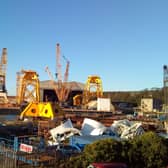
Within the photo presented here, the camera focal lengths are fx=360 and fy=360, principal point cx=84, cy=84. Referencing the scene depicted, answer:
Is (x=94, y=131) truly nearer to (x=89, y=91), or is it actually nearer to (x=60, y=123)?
(x=60, y=123)

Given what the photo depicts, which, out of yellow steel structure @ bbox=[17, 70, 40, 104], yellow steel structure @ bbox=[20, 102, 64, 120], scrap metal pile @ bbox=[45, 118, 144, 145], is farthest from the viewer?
yellow steel structure @ bbox=[17, 70, 40, 104]

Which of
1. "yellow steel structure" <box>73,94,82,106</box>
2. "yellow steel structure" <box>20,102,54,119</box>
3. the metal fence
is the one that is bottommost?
the metal fence

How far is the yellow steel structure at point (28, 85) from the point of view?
7838 centimetres

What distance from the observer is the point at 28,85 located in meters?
83.8

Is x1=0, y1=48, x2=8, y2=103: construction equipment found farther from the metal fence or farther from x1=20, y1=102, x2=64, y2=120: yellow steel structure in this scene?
the metal fence

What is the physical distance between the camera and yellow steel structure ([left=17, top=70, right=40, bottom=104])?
257 ft

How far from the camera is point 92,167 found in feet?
A: 27.4

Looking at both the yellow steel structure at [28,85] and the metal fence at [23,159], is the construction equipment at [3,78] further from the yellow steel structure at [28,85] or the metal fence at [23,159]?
the metal fence at [23,159]

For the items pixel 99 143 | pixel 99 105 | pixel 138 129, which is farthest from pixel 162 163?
pixel 99 105

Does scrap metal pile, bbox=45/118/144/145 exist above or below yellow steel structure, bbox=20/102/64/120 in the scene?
A: below

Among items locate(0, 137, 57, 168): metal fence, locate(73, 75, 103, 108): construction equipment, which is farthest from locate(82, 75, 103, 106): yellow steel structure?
locate(0, 137, 57, 168): metal fence

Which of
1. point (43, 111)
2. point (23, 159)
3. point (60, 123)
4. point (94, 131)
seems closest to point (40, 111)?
point (43, 111)

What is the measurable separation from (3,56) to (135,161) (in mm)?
87711

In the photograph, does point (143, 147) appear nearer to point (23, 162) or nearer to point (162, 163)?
point (162, 163)
